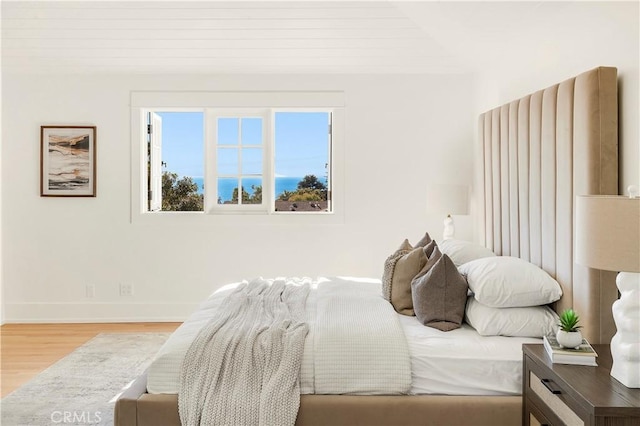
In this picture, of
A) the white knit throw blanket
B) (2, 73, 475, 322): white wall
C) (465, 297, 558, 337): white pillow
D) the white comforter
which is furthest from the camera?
(2, 73, 475, 322): white wall

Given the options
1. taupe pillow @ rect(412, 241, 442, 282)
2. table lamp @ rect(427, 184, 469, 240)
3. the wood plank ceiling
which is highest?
the wood plank ceiling

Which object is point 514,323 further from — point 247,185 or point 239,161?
point 239,161

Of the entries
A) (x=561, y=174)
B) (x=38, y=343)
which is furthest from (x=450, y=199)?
(x=38, y=343)

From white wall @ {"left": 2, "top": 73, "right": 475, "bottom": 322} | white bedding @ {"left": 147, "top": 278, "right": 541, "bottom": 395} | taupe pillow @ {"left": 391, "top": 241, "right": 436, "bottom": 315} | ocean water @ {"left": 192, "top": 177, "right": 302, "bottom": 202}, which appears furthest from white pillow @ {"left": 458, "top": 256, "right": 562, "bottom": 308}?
ocean water @ {"left": 192, "top": 177, "right": 302, "bottom": 202}

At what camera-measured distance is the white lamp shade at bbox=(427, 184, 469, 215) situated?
416 cm

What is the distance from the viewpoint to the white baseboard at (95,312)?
4715 mm

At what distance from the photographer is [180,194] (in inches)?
196

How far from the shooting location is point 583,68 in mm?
2580

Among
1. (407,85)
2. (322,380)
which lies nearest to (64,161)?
(407,85)

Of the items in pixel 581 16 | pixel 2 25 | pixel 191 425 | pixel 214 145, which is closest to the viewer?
pixel 191 425

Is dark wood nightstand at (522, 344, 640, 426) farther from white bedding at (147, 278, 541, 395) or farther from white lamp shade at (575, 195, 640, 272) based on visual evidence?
white lamp shade at (575, 195, 640, 272)

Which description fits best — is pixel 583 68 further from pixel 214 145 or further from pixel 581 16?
pixel 214 145

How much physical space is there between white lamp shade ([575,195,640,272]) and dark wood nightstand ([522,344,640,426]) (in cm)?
40

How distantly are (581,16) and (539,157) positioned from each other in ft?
2.40
